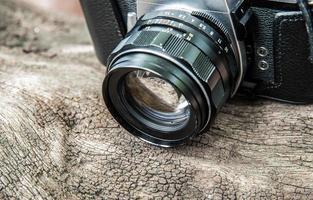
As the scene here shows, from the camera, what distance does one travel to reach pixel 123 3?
3.08 ft

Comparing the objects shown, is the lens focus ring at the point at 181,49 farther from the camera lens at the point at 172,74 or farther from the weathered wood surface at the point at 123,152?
the weathered wood surface at the point at 123,152

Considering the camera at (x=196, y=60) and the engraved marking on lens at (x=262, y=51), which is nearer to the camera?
the camera at (x=196, y=60)

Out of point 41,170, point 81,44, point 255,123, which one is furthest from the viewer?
point 81,44

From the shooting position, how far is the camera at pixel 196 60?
2.49 feet

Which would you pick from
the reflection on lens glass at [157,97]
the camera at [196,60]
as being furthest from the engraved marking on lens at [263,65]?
→ the reflection on lens glass at [157,97]

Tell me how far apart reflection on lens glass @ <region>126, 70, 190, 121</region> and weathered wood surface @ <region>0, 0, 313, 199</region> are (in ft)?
0.16

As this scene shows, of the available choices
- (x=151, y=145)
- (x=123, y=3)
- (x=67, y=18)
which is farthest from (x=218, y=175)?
(x=67, y=18)

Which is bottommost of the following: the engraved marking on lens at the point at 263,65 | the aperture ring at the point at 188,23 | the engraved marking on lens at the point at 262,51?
the engraved marking on lens at the point at 263,65

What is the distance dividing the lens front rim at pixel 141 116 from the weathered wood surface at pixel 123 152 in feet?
0.05

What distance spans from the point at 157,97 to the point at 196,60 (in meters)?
0.16

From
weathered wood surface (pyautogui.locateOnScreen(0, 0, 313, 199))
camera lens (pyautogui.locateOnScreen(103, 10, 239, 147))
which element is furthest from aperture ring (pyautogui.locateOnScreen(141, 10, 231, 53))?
weathered wood surface (pyautogui.locateOnScreen(0, 0, 313, 199))

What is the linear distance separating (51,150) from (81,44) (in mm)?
465

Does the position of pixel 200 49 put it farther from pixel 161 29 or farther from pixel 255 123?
pixel 255 123

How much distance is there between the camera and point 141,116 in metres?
0.86
